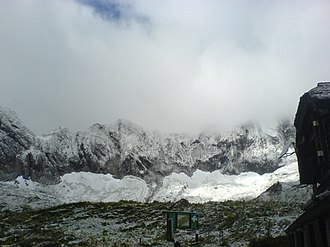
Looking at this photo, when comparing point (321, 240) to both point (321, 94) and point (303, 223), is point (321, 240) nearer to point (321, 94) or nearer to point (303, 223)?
point (303, 223)

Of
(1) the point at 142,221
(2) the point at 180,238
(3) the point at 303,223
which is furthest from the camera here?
(1) the point at 142,221

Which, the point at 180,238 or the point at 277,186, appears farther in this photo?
the point at 277,186

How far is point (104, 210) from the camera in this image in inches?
2544

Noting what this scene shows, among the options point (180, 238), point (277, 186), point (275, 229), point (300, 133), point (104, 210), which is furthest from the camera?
point (277, 186)


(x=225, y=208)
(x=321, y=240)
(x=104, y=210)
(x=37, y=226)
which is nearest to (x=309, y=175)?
(x=321, y=240)

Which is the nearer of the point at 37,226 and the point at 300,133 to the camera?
the point at 300,133

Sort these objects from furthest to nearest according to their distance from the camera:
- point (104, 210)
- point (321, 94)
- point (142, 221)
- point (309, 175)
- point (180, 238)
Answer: point (104, 210) < point (142, 221) < point (180, 238) < point (309, 175) < point (321, 94)

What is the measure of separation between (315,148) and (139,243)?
22943mm

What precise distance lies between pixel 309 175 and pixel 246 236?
1745 centimetres

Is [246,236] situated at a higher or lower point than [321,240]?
higher

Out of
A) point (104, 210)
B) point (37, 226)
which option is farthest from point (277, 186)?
point (37, 226)

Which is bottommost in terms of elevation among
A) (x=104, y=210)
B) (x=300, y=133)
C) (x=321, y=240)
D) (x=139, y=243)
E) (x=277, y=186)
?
(x=321, y=240)

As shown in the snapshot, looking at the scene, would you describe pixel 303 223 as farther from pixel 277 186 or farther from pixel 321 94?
pixel 277 186

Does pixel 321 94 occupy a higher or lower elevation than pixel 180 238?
higher
